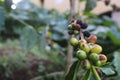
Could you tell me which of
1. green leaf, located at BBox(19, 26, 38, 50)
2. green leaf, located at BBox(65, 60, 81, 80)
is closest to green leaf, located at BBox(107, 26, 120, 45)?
green leaf, located at BBox(19, 26, 38, 50)

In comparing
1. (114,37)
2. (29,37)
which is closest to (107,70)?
(29,37)

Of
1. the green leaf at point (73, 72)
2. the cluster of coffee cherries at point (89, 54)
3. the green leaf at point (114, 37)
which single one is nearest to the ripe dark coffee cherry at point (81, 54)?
the cluster of coffee cherries at point (89, 54)

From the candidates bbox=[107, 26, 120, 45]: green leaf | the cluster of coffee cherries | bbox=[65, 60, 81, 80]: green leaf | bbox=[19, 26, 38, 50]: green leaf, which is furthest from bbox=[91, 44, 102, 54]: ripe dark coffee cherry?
bbox=[107, 26, 120, 45]: green leaf

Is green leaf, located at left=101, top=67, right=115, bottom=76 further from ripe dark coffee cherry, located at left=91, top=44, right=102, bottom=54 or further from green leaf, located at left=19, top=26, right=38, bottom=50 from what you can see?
green leaf, located at left=19, top=26, right=38, bottom=50

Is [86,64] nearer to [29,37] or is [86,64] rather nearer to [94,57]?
[94,57]

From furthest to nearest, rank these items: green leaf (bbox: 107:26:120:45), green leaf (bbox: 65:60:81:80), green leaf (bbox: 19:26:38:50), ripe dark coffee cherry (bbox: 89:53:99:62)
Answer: green leaf (bbox: 107:26:120:45)
green leaf (bbox: 19:26:38:50)
green leaf (bbox: 65:60:81:80)
ripe dark coffee cherry (bbox: 89:53:99:62)

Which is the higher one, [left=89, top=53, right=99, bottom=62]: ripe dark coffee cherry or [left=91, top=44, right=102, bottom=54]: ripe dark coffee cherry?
[left=91, top=44, right=102, bottom=54]: ripe dark coffee cherry

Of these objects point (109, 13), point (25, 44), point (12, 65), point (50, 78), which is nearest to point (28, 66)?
point (12, 65)

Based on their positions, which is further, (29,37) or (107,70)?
(29,37)

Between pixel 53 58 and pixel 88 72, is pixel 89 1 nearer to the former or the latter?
pixel 88 72

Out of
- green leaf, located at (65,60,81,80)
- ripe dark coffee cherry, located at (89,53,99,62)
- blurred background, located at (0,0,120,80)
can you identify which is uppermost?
ripe dark coffee cherry, located at (89,53,99,62)

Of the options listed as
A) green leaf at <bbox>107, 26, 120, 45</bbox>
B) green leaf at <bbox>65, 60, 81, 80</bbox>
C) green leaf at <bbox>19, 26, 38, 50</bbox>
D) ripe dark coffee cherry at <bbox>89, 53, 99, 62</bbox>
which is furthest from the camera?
green leaf at <bbox>107, 26, 120, 45</bbox>

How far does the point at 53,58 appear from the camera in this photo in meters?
2.10

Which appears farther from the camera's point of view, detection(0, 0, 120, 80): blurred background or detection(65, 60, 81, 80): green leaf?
detection(0, 0, 120, 80): blurred background
